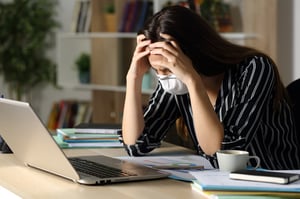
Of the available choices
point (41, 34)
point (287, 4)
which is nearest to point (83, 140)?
point (287, 4)

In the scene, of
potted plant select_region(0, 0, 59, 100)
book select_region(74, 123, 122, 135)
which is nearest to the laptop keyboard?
book select_region(74, 123, 122, 135)

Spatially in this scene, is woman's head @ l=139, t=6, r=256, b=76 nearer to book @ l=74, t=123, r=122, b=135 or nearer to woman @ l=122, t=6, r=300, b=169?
woman @ l=122, t=6, r=300, b=169

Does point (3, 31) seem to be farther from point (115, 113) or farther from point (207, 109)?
point (207, 109)

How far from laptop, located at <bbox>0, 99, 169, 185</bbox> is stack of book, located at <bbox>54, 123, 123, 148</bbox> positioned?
1.07ft

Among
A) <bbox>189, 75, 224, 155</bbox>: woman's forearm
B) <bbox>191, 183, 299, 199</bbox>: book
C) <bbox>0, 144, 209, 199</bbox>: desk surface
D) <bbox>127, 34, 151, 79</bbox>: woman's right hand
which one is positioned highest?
<bbox>127, 34, 151, 79</bbox>: woman's right hand

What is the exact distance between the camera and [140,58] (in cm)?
208

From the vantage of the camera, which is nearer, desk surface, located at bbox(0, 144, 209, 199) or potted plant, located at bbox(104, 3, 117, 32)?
desk surface, located at bbox(0, 144, 209, 199)

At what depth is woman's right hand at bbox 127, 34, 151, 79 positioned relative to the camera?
2.03 metres

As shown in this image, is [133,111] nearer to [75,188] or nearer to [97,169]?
[97,169]

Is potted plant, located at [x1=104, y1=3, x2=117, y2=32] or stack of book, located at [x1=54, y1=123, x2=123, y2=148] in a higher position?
potted plant, located at [x1=104, y1=3, x2=117, y2=32]

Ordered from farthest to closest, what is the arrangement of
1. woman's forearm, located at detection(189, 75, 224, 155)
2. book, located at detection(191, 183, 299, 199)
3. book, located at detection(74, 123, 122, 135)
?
1. book, located at detection(74, 123, 122, 135)
2. woman's forearm, located at detection(189, 75, 224, 155)
3. book, located at detection(191, 183, 299, 199)

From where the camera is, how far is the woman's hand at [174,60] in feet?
6.25

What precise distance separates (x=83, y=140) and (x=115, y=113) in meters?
2.66

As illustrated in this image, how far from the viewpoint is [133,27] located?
464 cm
